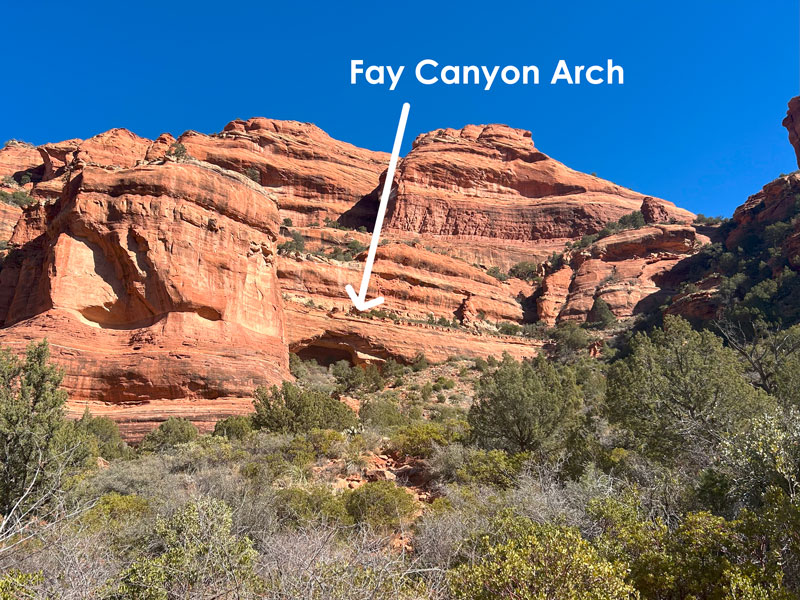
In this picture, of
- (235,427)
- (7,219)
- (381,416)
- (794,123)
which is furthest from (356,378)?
(794,123)

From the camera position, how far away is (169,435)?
18141 mm

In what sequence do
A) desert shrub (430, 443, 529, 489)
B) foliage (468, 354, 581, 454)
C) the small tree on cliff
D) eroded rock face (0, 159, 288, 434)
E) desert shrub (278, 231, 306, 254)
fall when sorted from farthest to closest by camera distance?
desert shrub (278, 231, 306, 254), eroded rock face (0, 159, 288, 434), foliage (468, 354, 581, 454), desert shrub (430, 443, 529, 489), the small tree on cliff

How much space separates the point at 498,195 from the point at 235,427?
63.4m

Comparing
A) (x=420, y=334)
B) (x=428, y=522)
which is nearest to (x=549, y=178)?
(x=420, y=334)

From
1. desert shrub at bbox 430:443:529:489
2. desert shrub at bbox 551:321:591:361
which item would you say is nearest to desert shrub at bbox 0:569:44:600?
desert shrub at bbox 430:443:529:489

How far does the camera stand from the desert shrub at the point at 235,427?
17.7 metres

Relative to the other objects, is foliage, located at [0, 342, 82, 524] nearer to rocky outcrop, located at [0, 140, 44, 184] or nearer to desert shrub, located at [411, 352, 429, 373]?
desert shrub, located at [411, 352, 429, 373]

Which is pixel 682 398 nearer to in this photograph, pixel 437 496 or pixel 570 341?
pixel 437 496

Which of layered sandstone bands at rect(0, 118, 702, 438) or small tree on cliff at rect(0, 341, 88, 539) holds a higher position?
layered sandstone bands at rect(0, 118, 702, 438)

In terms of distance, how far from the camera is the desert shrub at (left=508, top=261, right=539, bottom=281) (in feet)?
203

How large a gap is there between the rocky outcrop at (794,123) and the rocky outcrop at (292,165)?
52269 mm

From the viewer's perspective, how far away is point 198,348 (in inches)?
902

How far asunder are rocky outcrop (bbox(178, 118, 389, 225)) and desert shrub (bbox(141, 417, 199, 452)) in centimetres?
4355

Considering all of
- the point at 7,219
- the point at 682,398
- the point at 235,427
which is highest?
the point at 7,219
